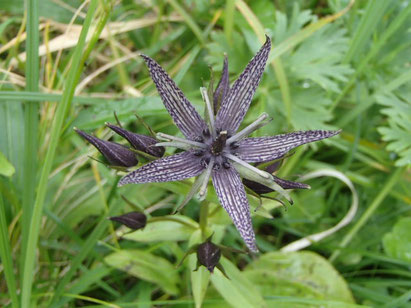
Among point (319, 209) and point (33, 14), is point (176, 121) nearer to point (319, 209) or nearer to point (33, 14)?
point (33, 14)

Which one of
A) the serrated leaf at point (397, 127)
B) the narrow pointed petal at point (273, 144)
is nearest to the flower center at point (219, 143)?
the narrow pointed petal at point (273, 144)

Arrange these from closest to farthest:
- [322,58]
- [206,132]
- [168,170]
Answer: [168,170]
[206,132]
[322,58]

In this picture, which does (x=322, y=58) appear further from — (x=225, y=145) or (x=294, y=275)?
(x=225, y=145)

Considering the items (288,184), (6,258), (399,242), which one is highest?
(6,258)

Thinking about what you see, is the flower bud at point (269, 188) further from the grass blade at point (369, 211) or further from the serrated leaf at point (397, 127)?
the grass blade at point (369, 211)

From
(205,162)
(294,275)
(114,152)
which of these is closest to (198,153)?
(205,162)

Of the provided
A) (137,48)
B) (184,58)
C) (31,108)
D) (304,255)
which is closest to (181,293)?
(304,255)
